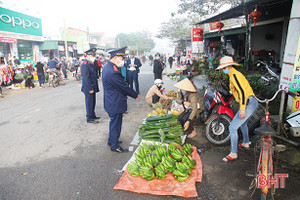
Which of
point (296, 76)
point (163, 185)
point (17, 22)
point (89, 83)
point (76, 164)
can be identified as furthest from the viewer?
point (17, 22)

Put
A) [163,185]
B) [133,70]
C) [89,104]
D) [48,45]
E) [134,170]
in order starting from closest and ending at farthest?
[163,185] < [134,170] < [89,104] < [133,70] < [48,45]

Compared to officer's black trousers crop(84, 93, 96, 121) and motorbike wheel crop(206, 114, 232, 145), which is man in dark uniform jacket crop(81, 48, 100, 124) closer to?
officer's black trousers crop(84, 93, 96, 121)

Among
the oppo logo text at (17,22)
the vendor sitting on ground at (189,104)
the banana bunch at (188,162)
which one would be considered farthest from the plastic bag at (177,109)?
the oppo logo text at (17,22)

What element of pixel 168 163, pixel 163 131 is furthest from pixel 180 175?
pixel 163 131

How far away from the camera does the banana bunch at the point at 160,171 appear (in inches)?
120

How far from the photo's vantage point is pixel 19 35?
20297mm

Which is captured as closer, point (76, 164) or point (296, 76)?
point (76, 164)

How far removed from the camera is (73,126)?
19.2ft

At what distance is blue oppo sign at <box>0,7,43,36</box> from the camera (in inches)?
723

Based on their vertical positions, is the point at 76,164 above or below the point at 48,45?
below

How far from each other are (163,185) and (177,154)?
0.60 metres

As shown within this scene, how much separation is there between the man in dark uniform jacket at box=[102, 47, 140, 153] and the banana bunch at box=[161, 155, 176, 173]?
1.26 m

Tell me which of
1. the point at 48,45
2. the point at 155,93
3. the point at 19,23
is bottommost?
the point at 155,93

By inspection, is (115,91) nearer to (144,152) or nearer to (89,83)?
(144,152)
